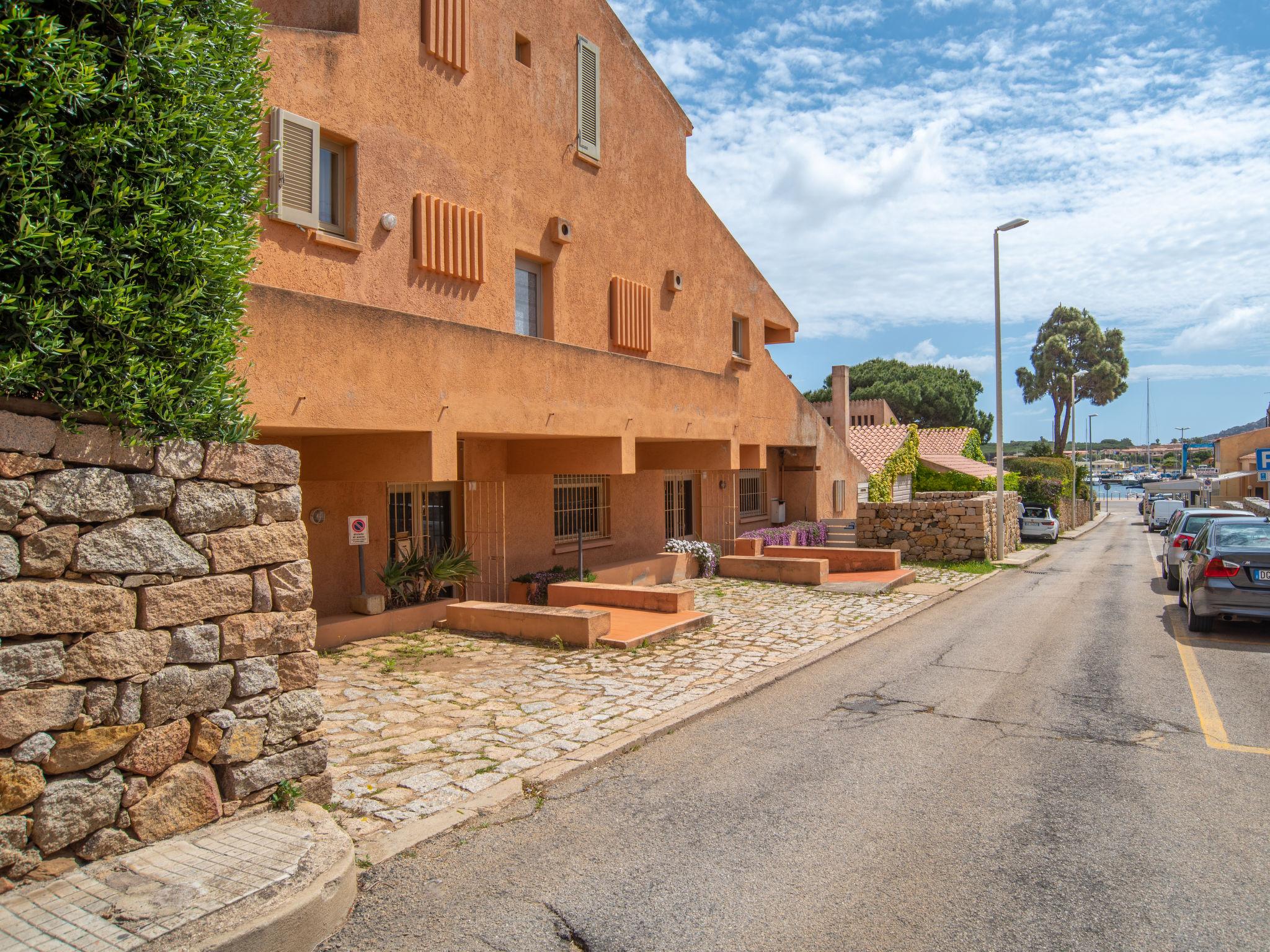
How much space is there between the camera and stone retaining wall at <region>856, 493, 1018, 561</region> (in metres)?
21.4

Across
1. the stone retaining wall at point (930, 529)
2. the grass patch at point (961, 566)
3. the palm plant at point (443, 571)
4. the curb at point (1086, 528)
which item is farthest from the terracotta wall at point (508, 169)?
the curb at point (1086, 528)

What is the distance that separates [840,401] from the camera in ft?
93.3

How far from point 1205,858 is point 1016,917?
1.44 metres

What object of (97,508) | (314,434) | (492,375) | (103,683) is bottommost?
(103,683)

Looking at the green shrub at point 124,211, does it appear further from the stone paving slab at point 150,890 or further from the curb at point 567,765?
the curb at point 567,765

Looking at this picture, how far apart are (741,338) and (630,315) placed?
5809 millimetres

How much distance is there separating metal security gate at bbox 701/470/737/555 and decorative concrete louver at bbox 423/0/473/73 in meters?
10.7

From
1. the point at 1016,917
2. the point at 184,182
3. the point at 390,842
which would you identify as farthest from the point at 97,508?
the point at 1016,917

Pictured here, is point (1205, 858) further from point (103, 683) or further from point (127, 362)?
point (127, 362)

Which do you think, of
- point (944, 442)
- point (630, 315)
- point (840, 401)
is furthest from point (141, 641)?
point (944, 442)

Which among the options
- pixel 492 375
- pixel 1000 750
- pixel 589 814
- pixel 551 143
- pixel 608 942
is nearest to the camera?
pixel 608 942

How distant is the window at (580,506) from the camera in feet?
49.7

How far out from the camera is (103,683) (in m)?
4.05

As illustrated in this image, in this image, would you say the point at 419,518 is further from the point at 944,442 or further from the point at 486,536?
the point at 944,442
